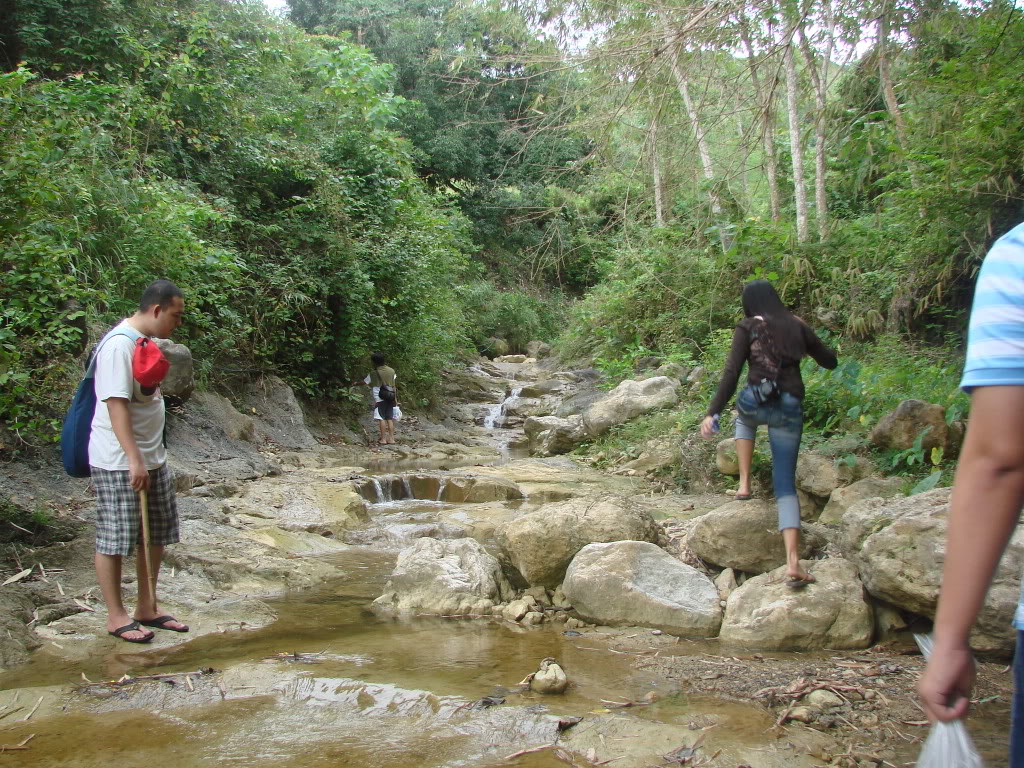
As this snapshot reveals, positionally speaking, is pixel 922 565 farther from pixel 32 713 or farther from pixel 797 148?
pixel 797 148

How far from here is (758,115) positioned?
5.22 meters

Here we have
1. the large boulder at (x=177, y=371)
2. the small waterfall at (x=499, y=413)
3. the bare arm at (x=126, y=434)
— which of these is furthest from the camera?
the small waterfall at (x=499, y=413)

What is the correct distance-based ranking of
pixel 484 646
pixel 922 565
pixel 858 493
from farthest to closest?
pixel 858 493
pixel 484 646
pixel 922 565

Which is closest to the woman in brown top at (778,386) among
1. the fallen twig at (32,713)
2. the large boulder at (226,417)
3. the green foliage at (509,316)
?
the fallen twig at (32,713)

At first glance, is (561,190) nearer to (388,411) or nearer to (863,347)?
(388,411)

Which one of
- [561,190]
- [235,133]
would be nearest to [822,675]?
[235,133]

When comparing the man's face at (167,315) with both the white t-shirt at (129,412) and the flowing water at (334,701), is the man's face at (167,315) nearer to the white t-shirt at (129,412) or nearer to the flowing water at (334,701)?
the white t-shirt at (129,412)

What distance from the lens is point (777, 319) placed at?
4.44m

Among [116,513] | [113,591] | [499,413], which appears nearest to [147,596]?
[113,591]

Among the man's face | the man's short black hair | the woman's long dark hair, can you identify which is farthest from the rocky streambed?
the man's short black hair

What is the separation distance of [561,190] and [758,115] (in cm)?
1677

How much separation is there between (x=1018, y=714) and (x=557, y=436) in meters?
11.3

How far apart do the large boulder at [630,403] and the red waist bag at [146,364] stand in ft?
27.8

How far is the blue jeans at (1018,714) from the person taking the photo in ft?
3.92
